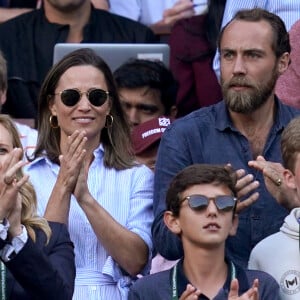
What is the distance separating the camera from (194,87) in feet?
28.2

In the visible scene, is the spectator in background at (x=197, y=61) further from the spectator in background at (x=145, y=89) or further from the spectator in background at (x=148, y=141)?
the spectator in background at (x=148, y=141)

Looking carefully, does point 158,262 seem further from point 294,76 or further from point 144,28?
point 144,28

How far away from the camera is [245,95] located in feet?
21.4

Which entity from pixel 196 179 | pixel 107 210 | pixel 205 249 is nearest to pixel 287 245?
pixel 205 249

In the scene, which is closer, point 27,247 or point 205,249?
point 27,247

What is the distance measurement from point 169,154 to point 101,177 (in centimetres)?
37

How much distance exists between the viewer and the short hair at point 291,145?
19.6ft

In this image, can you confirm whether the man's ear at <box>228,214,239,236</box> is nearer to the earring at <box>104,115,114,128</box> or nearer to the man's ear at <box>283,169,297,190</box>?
the man's ear at <box>283,169,297,190</box>

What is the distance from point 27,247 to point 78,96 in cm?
141

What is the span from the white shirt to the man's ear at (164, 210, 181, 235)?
3825 millimetres

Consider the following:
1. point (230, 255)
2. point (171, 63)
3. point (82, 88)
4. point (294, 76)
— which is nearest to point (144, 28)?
point (171, 63)

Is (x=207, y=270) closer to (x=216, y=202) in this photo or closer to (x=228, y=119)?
(x=216, y=202)

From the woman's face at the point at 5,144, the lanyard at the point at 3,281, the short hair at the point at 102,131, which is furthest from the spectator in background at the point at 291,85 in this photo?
the lanyard at the point at 3,281

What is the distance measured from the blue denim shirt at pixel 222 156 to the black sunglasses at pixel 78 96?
39 centimetres
